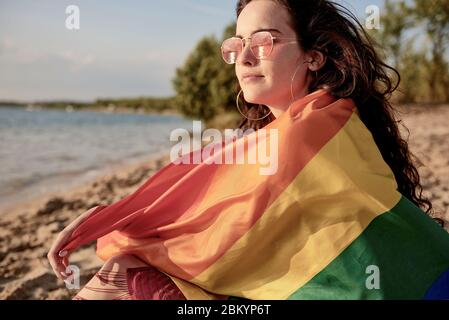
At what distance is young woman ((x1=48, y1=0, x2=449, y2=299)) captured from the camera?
1.46 m

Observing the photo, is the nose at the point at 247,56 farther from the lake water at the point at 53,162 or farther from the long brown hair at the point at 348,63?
the lake water at the point at 53,162

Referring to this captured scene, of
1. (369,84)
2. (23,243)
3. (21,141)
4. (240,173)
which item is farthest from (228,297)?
(21,141)

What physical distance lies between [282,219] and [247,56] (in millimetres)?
680

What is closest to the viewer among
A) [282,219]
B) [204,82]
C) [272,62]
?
[282,219]

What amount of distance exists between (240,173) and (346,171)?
0.34 m

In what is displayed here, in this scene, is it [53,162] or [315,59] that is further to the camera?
[53,162]

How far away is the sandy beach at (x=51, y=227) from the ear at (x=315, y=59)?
1192 mm

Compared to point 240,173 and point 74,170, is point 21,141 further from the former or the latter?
point 240,173

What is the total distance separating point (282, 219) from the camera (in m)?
1.48

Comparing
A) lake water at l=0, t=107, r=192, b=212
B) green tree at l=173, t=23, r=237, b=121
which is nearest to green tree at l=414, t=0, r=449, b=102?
green tree at l=173, t=23, r=237, b=121

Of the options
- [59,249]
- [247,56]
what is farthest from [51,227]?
[247,56]

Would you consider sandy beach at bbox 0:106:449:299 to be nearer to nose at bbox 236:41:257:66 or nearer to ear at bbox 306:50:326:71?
ear at bbox 306:50:326:71

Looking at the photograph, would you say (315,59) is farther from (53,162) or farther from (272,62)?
(53,162)
